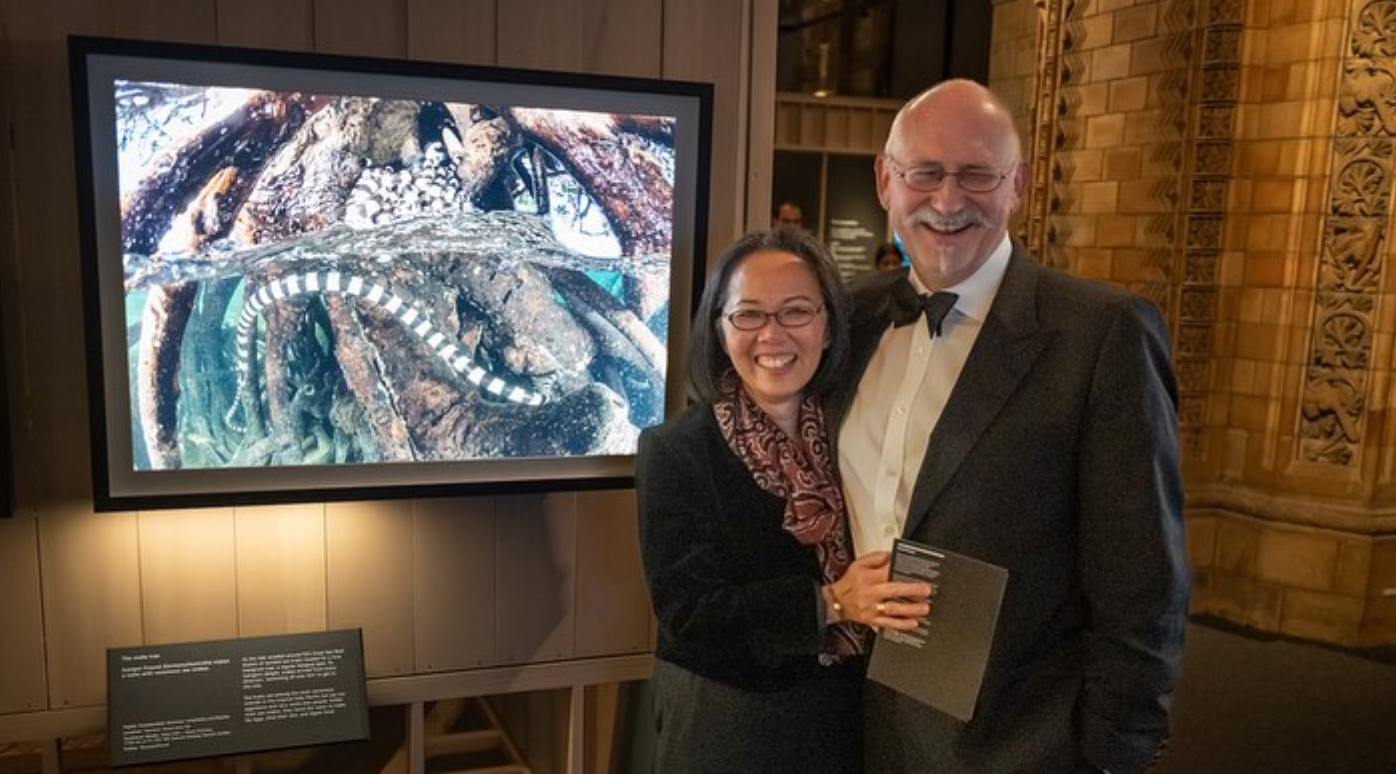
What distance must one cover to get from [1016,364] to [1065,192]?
4908 millimetres

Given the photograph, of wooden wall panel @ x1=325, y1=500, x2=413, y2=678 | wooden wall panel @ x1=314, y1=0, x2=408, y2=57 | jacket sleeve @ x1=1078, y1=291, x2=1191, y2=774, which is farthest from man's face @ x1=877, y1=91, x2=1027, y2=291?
wooden wall panel @ x1=325, y1=500, x2=413, y2=678

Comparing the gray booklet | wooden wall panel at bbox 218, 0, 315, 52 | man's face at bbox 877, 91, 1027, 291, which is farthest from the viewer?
wooden wall panel at bbox 218, 0, 315, 52

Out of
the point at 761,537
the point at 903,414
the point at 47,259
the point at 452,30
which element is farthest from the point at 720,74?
the point at 47,259

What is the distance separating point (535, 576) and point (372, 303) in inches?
32.7

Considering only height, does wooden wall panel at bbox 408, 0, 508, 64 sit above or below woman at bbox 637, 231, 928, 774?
above

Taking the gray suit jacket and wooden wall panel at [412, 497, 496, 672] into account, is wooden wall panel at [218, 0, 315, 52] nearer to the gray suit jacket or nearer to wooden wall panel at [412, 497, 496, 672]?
wooden wall panel at [412, 497, 496, 672]

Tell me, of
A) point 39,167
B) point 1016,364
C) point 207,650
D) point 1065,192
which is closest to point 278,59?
point 39,167

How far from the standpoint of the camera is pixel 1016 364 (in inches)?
64.4

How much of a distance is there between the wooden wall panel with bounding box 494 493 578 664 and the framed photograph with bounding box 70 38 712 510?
0.17 meters

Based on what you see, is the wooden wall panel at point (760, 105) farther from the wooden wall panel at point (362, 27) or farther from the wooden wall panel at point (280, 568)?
the wooden wall panel at point (280, 568)

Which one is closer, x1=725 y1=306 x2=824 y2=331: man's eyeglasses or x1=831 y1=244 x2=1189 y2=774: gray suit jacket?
x1=831 y1=244 x2=1189 y2=774: gray suit jacket

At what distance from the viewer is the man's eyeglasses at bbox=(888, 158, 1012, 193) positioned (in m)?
1.66

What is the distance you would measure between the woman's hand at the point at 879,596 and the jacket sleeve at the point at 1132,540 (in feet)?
0.92

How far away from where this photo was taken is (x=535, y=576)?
2.66 metres
